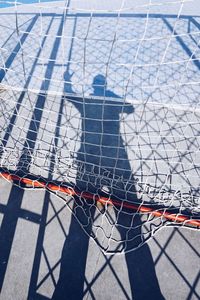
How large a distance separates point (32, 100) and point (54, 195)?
1.10 m

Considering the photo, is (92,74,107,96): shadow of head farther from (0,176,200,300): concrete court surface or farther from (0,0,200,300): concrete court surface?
(0,176,200,300): concrete court surface

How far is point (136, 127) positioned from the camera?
2721 millimetres

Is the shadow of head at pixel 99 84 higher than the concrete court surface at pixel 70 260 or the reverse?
higher

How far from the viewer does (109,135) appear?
2.69 m

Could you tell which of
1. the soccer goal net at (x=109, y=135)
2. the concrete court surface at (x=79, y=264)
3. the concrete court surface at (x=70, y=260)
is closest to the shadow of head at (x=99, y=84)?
the soccer goal net at (x=109, y=135)

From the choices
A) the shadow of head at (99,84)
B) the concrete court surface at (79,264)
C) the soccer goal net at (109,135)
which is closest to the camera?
the concrete court surface at (79,264)

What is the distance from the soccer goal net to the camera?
220 cm

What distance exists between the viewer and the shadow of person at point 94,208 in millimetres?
1928

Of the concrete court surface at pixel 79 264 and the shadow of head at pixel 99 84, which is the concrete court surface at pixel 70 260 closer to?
the concrete court surface at pixel 79 264

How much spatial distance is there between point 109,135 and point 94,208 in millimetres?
723

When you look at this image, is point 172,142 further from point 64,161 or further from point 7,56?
point 7,56

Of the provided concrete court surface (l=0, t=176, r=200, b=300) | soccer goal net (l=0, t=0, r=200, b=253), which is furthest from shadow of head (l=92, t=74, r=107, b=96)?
concrete court surface (l=0, t=176, r=200, b=300)

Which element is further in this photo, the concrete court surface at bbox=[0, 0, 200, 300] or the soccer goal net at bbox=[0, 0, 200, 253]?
the soccer goal net at bbox=[0, 0, 200, 253]

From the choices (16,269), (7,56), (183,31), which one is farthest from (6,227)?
(183,31)
